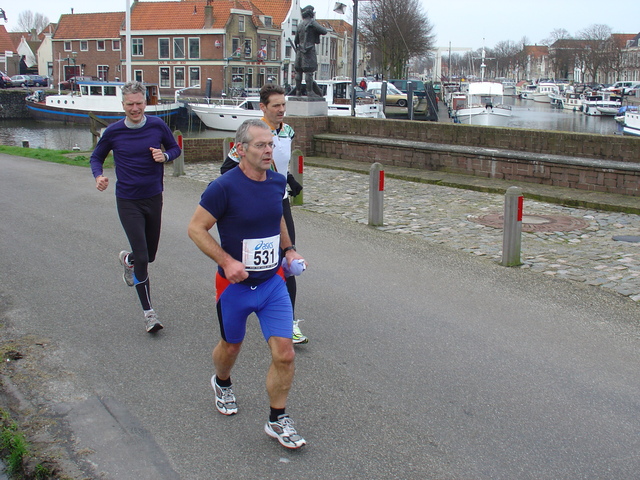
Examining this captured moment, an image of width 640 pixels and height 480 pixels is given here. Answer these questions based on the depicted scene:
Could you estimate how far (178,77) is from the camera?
72.5 m

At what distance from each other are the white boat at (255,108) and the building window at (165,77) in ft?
83.1

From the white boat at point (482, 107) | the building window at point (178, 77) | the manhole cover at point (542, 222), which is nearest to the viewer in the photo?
the manhole cover at point (542, 222)

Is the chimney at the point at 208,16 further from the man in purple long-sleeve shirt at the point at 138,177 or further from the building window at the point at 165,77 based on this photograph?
the man in purple long-sleeve shirt at the point at 138,177

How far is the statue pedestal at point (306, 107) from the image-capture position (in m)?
18.8

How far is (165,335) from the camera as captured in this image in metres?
5.80

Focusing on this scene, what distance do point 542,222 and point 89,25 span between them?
75.2 m

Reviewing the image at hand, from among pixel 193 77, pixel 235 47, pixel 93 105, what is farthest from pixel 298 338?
pixel 193 77

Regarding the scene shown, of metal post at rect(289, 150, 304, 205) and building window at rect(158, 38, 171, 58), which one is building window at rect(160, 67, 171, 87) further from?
metal post at rect(289, 150, 304, 205)

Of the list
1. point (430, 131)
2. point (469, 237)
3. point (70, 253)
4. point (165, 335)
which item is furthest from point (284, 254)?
point (430, 131)

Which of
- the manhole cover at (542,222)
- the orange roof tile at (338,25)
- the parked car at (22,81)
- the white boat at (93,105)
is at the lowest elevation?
the manhole cover at (542,222)

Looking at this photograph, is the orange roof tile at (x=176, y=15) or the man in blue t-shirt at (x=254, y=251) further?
the orange roof tile at (x=176, y=15)

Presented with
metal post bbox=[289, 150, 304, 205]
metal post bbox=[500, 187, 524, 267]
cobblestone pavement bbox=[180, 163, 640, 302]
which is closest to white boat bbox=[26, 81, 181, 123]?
cobblestone pavement bbox=[180, 163, 640, 302]

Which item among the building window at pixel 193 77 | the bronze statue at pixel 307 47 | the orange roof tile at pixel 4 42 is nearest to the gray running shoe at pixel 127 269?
the bronze statue at pixel 307 47

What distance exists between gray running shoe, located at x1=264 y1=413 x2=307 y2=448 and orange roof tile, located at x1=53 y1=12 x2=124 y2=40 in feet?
250
